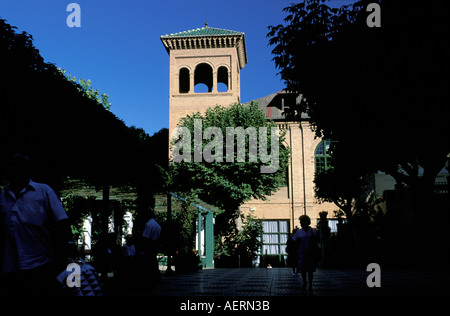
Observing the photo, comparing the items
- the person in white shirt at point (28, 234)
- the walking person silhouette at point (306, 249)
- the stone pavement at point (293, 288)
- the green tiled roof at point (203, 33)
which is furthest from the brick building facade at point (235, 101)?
the person in white shirt at point (28, 234)

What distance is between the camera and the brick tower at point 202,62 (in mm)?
34250

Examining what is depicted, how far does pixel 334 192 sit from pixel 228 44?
1672cm

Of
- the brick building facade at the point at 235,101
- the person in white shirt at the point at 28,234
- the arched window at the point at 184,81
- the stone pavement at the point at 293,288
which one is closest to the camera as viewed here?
the person in white shirt at the point at 28,234

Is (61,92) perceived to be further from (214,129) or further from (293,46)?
(214,129)

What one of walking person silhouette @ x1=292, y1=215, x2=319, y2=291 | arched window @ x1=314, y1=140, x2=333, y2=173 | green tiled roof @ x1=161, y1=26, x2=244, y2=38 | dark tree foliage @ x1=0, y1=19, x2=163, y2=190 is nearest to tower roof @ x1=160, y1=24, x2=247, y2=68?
green tiled roof @ x1=161, y1=26, x2=244, y2=38

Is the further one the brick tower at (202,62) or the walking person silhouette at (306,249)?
the brick tower at (202,62)

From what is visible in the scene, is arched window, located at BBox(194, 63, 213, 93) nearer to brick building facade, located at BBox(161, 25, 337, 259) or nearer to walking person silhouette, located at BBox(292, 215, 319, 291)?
brick building facade, located at BBox(161, 25, 337, 259)

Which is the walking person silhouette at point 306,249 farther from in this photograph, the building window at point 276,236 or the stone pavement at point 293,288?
the building window at point 276,236

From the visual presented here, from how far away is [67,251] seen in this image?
335cm

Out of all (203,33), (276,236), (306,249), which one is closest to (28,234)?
(306,249)

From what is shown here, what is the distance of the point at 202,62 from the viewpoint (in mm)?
35312

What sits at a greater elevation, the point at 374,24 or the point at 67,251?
the point at 374,24
